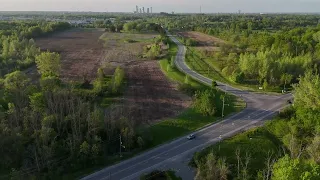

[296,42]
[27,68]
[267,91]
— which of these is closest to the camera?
[267,91]

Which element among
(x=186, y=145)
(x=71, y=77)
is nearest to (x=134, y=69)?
(x=71, y=77)

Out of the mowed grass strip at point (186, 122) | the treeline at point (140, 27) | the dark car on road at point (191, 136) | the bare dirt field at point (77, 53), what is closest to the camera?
the dark car on road at point (191, 136)

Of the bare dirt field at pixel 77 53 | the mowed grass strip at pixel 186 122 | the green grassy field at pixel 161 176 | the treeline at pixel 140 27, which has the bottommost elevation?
the green grassy field at pixel 161 176

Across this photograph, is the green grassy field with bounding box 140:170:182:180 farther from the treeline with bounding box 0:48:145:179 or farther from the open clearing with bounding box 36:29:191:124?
the open clearing with bounding box 36:29:191:124

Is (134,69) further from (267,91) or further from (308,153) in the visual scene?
(308,153)

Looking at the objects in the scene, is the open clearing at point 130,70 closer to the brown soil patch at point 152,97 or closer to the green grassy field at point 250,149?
the brown soil patch at point 152,97

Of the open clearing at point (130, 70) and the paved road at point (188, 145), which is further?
the open clearing at point (130, 70)

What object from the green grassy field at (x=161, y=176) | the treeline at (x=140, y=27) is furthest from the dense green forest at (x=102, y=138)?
the treeline at (x=140, y=27)
